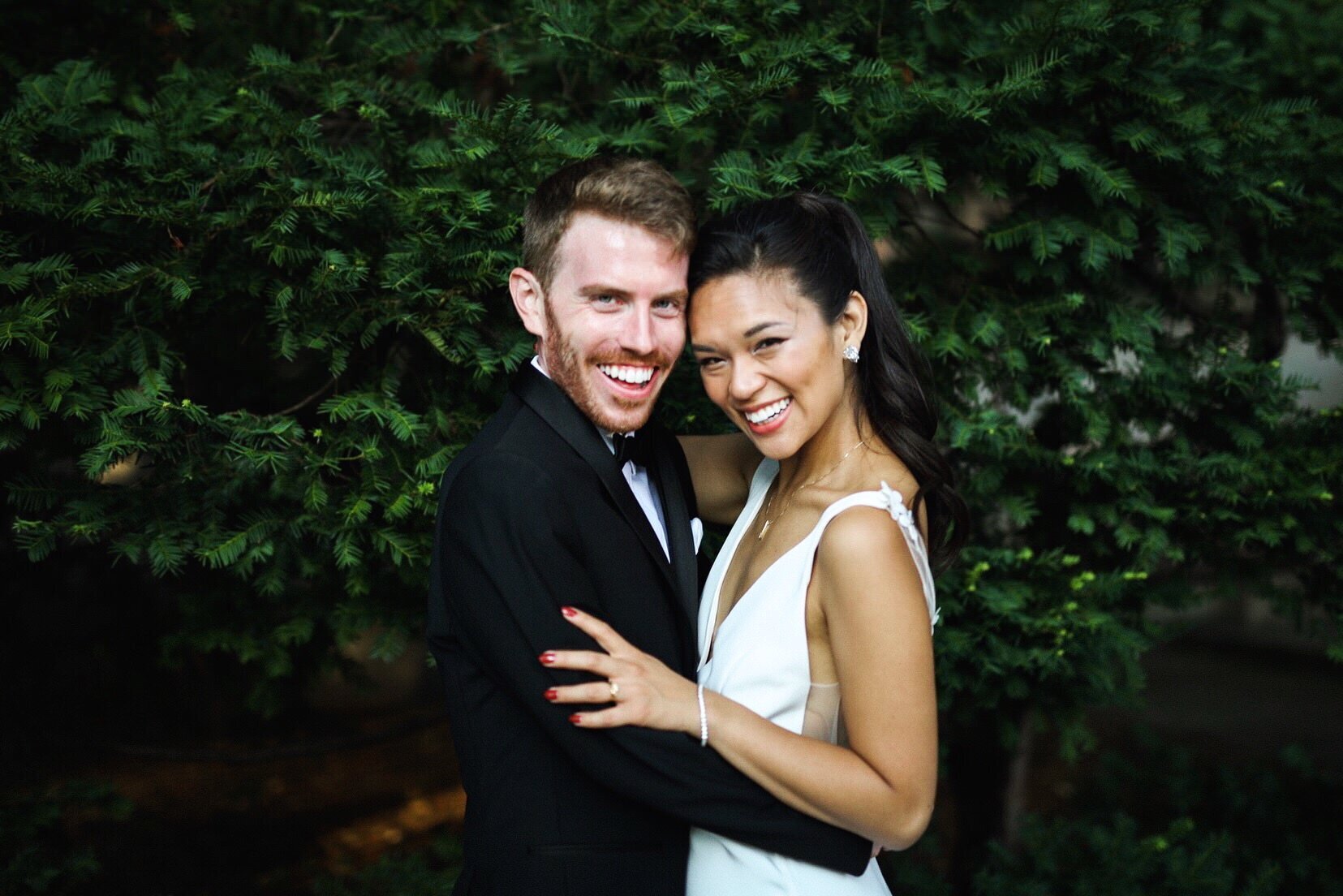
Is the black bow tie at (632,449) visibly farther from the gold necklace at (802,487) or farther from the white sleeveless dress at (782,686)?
the white sleeveless dress at (782,686)

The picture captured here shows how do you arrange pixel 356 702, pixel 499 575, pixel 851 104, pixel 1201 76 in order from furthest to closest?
pixel 356 702 < pixel 1201 76 < pixel 851 104 < pixel 499 575

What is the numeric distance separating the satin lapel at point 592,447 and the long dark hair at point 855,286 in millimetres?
456

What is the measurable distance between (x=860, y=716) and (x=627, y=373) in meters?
0.97

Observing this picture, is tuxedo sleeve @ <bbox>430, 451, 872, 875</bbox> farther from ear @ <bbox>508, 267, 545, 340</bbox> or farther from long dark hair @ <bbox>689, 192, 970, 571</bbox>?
long dark hair @ <bbox>689, 192, 970, 571</bbox>

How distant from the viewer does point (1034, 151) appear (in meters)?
3.26

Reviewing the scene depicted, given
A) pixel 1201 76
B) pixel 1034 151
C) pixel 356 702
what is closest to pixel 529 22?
pixel 1034 151

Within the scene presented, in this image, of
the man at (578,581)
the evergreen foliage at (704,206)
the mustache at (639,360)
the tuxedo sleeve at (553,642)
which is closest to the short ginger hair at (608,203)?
the man at (578,581)

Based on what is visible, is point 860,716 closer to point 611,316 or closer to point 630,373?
point 630,373

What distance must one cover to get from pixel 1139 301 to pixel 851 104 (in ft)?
5.12

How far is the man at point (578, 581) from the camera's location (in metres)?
2.16

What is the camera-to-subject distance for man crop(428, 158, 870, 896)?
2164 millimetres

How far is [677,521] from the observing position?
2.73 metres

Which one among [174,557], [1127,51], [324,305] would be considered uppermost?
[1127,51]

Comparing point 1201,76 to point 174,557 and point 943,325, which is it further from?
point 174,557
